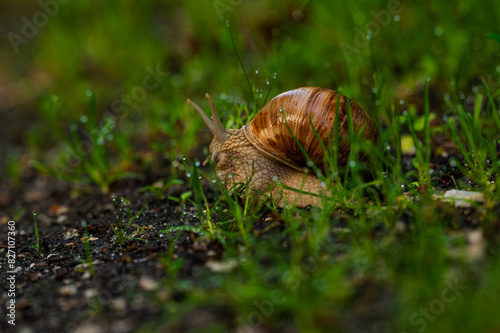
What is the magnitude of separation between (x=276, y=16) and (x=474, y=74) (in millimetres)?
2001

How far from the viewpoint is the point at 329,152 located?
254cm

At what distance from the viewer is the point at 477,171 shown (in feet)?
7.77

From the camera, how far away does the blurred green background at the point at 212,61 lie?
11.9ft

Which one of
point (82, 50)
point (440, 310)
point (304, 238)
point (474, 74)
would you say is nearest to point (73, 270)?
point (304, 238)

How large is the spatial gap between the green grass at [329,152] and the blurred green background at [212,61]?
23 millimetres

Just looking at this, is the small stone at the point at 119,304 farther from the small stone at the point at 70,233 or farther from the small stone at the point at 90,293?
the small stone at the point at 70,233

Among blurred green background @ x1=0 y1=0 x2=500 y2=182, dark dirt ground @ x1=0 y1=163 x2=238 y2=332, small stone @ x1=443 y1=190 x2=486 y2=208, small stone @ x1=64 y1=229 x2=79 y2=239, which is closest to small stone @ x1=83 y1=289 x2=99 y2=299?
dark dirt ground @ x1=0 y1=163 x2=238 y2=332

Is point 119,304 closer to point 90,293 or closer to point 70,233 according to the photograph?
point 90,293

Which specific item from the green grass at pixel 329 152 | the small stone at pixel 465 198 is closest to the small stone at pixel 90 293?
the green grass at pixel 329 152

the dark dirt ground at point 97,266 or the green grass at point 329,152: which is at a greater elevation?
the green grass at point 329,152

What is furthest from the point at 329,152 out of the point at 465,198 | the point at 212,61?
the point at 212,61

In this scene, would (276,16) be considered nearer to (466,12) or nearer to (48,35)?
(466,12)

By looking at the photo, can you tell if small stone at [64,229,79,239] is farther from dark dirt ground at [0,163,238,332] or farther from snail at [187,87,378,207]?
snail at [187,87,378,207]

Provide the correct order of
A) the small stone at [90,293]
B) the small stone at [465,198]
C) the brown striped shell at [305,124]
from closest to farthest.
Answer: the small stone at [90,293], the small stone at [465,198], the brown striped shell at [305,124]
